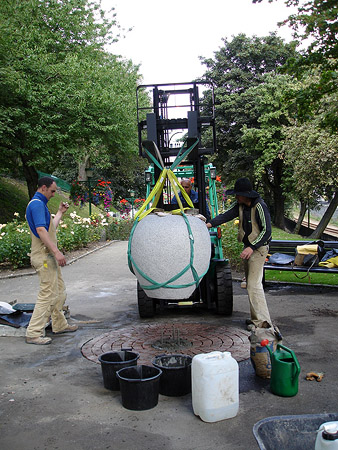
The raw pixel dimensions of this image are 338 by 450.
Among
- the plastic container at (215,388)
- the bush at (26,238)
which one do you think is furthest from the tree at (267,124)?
the plastic container at (215,388)

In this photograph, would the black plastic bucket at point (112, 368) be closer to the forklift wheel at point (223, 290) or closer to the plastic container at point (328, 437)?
the forklift wheel at point (223, 290)

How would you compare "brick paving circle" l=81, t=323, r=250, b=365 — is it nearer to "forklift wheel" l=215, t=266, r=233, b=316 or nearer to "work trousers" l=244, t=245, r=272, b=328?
"work trousers" l=244, t=245, r=272, b=328

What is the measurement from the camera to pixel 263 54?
30.5 metres

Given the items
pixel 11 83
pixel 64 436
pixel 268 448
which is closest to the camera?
pixel 268 448

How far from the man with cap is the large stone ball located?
1549 mm

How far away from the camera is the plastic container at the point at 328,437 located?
181 centimetres

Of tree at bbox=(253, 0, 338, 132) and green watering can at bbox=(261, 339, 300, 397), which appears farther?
tree at bbox=(253, 0, 338, 132)

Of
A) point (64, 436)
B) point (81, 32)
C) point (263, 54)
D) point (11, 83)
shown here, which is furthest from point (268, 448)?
point (263, 54)

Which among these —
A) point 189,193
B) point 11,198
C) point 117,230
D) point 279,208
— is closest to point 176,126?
point 189,193

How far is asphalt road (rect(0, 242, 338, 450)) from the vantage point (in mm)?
3439

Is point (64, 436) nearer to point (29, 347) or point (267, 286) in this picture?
point (29, 347)

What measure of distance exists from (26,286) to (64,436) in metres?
6.99

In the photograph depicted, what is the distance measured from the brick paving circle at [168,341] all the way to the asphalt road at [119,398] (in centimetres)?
23

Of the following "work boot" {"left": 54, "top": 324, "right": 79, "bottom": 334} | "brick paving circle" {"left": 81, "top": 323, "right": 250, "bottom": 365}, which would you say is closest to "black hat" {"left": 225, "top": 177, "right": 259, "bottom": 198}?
"brick paving circle" {"left": 81, "top": 323, "right": 250, "bottom": 365}
